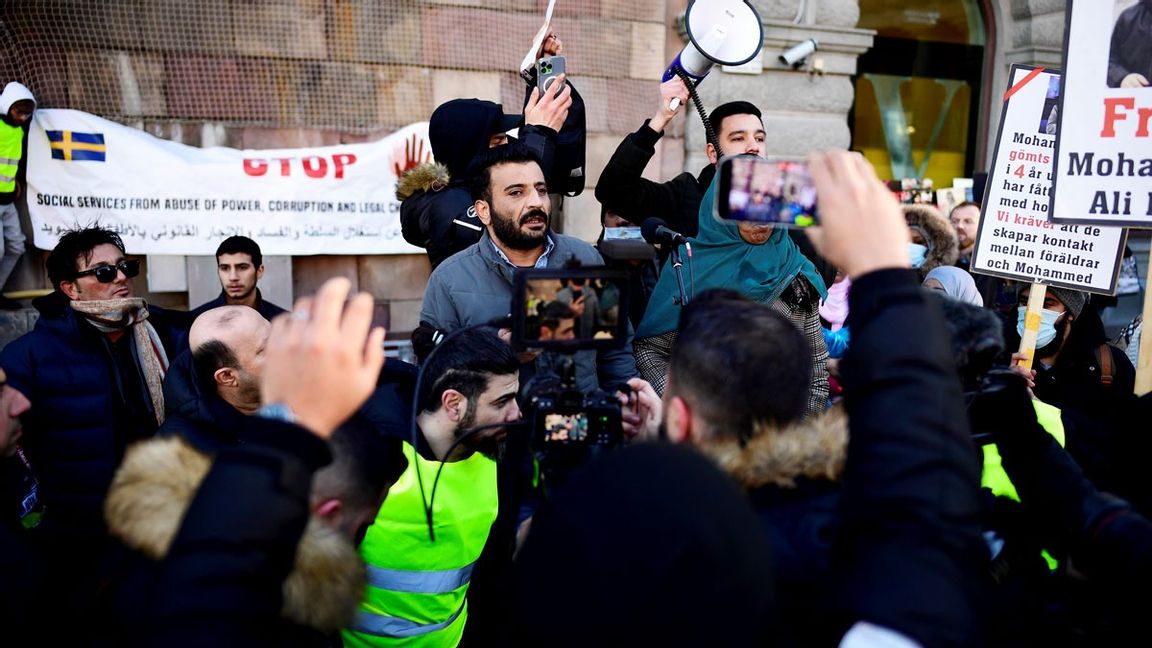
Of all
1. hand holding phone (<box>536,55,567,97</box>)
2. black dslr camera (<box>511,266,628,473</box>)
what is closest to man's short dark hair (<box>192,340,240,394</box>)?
black dslr camera (<box>511,266,628,473</box>)

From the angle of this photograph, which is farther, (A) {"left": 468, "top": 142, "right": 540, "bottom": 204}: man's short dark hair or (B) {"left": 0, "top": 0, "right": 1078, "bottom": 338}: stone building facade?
(B) {"left": 0, "top": 0, "right": 1078, "bottom": 338}: stone building facade

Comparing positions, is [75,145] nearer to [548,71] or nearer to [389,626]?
[548,71]

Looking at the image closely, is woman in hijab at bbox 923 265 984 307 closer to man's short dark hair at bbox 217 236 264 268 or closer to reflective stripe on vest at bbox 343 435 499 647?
reflective stripe on vest at bbox 343 435 499 647

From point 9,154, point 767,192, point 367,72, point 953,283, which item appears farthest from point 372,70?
point 767,192

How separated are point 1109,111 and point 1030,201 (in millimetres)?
760

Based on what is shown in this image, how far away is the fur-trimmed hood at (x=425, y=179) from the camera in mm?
3893

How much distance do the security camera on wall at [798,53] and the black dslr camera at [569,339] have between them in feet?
18.3

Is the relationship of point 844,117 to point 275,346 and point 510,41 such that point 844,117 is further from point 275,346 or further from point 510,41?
point 275,346

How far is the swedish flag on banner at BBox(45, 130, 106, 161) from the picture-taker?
548 cm

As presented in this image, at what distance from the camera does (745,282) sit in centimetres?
319

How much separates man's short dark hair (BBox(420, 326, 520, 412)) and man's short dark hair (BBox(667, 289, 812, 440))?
0.99 m

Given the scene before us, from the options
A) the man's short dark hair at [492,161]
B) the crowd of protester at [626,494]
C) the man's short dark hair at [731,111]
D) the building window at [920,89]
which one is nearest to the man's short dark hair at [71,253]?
the crowd of protester at [626,494]

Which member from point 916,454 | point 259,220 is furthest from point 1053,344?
point 259,220

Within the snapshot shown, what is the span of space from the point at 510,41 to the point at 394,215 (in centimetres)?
159
